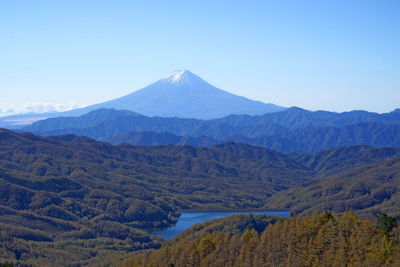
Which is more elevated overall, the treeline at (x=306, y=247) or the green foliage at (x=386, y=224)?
the green foliage at (x=386, y=224)

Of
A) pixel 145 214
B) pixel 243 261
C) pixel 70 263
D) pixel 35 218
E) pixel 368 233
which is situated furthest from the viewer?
pixel 145 214

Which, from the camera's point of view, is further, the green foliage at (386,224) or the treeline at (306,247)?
the green foliage at (386,224)

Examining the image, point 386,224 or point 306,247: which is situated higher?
point 386,224

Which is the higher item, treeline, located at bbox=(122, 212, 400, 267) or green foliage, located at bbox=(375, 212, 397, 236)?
green foliage, located at bbox=(375, 212, 397, 236)

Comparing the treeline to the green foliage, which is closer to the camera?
the treeline

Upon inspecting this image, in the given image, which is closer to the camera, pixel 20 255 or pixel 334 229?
pixel 334 229

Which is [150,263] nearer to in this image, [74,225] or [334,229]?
[334,229]

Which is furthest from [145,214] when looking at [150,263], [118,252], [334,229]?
[334,229]

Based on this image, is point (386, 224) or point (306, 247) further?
point (306, 247)
